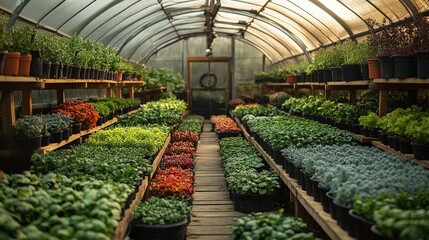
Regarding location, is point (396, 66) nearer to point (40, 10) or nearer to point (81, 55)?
point (81, 55)

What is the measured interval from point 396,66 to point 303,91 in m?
10.3

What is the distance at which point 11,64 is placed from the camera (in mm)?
4508

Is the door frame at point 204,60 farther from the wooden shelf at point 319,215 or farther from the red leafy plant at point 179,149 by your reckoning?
the wooden shelf at point 319,215

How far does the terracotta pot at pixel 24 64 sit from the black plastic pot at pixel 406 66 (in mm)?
3521

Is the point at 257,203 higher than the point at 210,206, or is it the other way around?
the point at 257,203

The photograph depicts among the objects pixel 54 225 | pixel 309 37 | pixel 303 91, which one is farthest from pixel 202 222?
pixel 303 91

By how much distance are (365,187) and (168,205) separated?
2233mm

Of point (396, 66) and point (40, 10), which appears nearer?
point (396, 66)

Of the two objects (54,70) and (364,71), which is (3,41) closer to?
(54,70)

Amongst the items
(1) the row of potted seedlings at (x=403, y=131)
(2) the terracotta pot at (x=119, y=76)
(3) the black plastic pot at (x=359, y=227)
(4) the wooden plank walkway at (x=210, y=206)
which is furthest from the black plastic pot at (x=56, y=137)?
(2) the terracotta pot at (x=119, y=76)

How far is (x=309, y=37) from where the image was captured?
45.3 ft

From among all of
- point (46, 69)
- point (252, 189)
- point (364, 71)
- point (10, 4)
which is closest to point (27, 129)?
point (46, 69)

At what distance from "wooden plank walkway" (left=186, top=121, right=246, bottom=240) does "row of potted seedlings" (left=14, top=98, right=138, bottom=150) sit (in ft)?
6.03

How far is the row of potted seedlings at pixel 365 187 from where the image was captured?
10.3 feet
